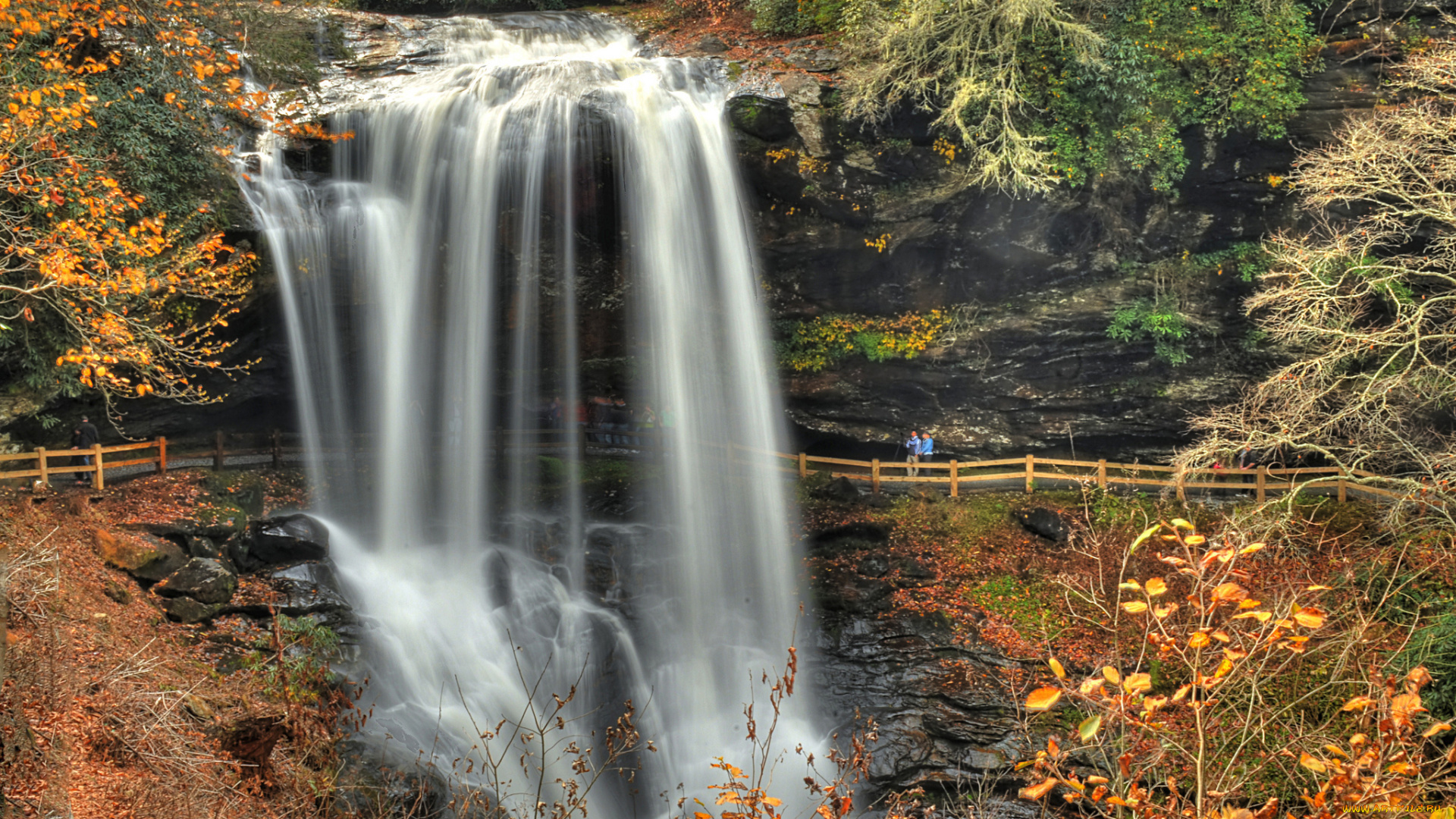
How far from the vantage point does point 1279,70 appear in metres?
14.9

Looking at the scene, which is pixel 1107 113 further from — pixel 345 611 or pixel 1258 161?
pixel 345 611

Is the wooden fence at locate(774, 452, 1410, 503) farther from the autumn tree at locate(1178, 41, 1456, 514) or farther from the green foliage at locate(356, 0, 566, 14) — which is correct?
the green foliage at locate(356, 0, 566, 14)

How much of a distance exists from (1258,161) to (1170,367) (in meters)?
4.02

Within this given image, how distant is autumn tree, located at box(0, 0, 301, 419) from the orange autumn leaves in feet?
0.12

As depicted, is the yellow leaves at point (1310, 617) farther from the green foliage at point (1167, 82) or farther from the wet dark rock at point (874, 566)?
the green foliage at point (1167, 82)

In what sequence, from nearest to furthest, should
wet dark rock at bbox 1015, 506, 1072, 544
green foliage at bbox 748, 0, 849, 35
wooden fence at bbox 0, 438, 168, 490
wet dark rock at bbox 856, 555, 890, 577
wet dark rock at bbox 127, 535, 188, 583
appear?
wet dark rock at bbox 127, 535, 188, 583, wooden fence at bbox 0, 438, 168, 490, wet dark rock at bbox 856, 555, 890, 577, wet dark rock at bbox 1015, 506, 1072, 544, green foliage at bbox 748, 0, 849, 35

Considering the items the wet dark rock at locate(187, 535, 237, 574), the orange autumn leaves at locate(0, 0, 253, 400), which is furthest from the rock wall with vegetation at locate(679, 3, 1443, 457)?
the wet dark rock at locate(187, 535, 237, 574)

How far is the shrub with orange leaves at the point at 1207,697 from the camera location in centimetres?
399

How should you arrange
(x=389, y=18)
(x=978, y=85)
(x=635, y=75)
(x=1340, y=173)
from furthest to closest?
(x=389, y=18) < (x=635, y=75) < (x=978, y=85) < (x=1340, y=173)

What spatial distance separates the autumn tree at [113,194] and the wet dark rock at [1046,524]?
13.5 meters

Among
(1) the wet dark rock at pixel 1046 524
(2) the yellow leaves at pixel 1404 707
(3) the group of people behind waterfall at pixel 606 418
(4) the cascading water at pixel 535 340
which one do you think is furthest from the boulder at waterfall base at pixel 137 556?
(1) the wet dark rock at pixel 1046 524

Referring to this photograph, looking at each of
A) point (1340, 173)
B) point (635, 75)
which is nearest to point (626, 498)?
point (635, 75)

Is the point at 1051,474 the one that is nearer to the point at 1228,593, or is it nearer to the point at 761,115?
the point at 761,115

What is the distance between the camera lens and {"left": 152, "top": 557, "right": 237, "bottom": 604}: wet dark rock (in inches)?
433
